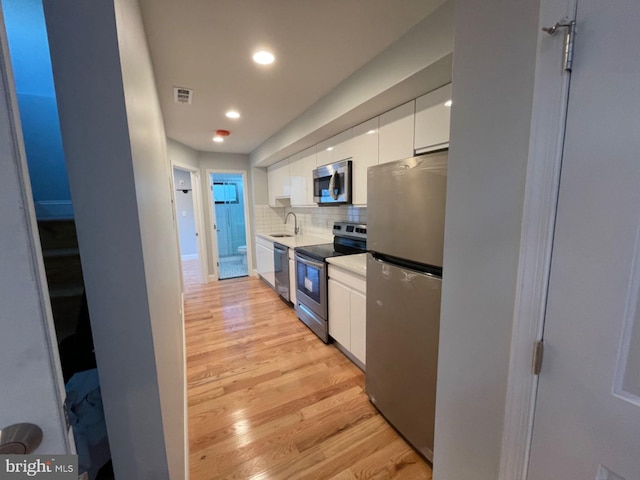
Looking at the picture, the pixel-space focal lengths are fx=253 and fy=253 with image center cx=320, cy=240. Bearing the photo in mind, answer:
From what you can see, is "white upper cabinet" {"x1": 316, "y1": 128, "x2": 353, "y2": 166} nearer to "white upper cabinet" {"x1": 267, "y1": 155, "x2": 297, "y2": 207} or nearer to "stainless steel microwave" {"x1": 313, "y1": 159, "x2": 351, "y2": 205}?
"stainless steel microwave" {"x1": 313, "y1": 159, "x2": 351, "y2": 205}

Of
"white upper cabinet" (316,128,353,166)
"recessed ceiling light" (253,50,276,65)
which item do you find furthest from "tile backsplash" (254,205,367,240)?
"recessed ceiling light" (253,50,276,65)

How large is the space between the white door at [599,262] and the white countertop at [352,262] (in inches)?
51.9

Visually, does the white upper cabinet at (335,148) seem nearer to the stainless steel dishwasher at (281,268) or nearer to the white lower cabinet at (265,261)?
the stainless steel dishwasher at (281,268)

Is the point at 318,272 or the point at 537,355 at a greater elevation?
the point at 537,355

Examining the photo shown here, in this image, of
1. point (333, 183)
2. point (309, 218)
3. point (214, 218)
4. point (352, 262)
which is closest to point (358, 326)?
point (352, 262)

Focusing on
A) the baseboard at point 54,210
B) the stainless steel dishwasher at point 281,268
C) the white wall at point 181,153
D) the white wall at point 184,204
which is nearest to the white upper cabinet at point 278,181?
the stainless steel dishwasher at point 281,268

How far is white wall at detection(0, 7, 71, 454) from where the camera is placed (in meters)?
0.38

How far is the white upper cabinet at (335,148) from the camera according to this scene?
95.4 inches

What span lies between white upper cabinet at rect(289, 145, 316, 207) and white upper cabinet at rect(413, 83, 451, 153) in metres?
1.57

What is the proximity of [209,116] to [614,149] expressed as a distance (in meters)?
3.08

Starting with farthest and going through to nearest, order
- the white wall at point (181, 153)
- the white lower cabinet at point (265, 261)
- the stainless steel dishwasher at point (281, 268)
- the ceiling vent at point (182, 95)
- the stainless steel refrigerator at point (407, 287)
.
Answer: the white lower cabinet at point (265, 261)
the white wall at point (181, 153)
the stainless steel dishwasher at point (281, 268)
the ceiling vent at point (182, 95)
the stainless steel refrigerator at point (407, 287)

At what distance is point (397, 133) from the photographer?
187cm

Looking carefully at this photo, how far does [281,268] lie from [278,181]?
5.09 ft

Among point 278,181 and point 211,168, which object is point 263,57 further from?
point 211,168
